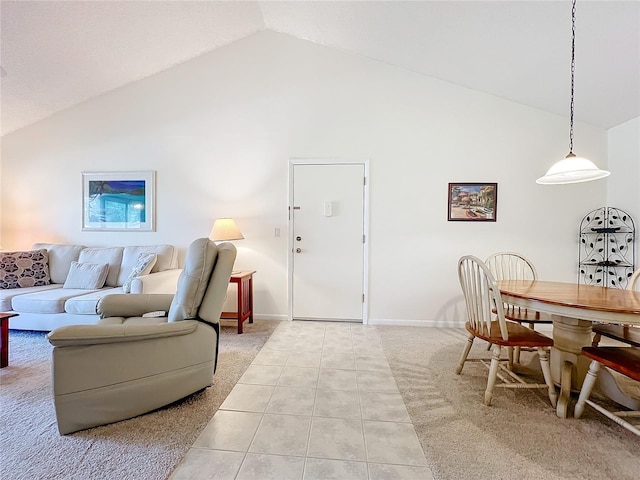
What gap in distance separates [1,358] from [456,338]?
3863mm

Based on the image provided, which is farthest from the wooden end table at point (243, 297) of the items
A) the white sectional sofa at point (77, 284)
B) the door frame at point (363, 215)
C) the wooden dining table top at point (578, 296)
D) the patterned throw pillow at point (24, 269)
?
the wooden dining table top at point (578, 296)

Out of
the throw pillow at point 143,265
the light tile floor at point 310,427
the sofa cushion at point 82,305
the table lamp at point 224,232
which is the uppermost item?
the table lamp at point 224,232

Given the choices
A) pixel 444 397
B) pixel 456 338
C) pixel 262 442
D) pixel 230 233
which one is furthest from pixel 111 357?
pixel 456 338

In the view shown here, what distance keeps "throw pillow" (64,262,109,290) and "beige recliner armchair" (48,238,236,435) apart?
136 cm

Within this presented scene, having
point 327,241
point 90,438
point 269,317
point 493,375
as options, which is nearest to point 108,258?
point 269,317

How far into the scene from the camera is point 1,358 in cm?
210

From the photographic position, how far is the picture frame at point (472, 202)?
3.17 metres

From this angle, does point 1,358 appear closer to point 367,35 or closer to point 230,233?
point 230,233

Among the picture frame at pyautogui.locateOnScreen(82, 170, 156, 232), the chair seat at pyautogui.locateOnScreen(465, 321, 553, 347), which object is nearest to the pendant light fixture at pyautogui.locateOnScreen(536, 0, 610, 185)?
the chair seat at pyautogui.locateOnScreen(465, 321, 553, 347)

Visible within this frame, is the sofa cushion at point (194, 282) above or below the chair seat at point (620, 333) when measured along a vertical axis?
above

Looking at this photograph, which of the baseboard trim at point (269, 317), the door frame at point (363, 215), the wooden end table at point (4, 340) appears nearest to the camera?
the wooden end table at point (4, 340)

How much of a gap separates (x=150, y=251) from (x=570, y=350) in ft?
12.7

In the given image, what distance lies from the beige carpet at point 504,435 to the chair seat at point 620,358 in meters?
0.39

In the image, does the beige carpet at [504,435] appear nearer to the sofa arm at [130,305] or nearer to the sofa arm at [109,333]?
the sofa arm at [109,333]
